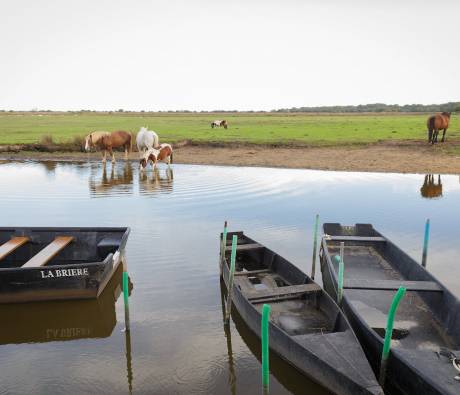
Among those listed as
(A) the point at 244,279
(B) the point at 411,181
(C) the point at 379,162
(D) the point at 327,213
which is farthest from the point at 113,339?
(C) the point at 379,162

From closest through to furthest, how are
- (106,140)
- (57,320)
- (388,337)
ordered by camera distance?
(388,337) < (57,320) < (106,140)

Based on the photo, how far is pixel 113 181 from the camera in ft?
81.5

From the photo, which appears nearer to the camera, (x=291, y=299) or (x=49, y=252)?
(x=291, y=299)

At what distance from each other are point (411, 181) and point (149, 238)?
16611 mm

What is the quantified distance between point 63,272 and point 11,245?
2739 mm

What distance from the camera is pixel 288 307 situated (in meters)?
9.52

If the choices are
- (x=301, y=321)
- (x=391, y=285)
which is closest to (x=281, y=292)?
(x=301, y=321)

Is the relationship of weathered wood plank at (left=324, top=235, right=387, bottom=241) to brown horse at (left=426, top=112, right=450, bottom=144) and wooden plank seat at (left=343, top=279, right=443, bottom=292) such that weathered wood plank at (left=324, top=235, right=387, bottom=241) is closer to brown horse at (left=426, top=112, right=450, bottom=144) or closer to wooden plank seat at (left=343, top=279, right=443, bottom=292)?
wooden plank seat at (left=343, top=279, right=443, bottom=292)

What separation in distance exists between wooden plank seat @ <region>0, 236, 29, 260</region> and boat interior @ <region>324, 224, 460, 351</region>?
26.5ft

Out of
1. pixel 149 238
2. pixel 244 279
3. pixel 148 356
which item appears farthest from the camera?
pixel 149 238

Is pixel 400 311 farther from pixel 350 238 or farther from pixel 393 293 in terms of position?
pixel 350 238

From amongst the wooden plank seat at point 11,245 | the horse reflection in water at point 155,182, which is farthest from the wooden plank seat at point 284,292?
the horse reflection in water at point 155,182

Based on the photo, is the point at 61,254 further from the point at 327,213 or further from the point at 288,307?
the point at 327,213

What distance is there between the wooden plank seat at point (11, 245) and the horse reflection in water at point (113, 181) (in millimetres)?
9296
